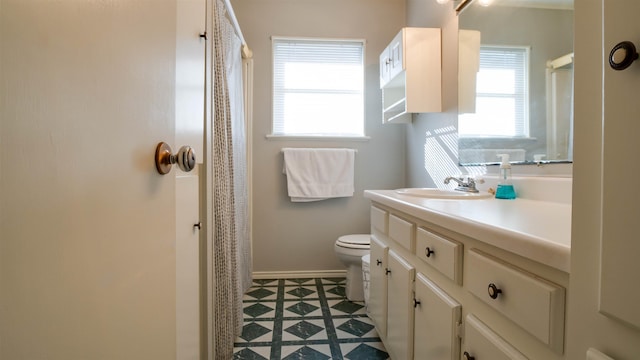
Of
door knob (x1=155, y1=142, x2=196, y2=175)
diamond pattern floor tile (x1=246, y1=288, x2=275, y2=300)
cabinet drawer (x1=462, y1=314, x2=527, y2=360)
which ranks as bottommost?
diamond pattern floor tile (x1=246, y1=288, x2=275, y2=300)

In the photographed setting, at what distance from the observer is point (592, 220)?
39cm

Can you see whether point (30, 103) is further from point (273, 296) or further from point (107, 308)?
point (273, 296)

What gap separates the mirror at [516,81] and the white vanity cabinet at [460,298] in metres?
0.62

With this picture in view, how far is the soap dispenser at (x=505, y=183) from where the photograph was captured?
4.23 ft

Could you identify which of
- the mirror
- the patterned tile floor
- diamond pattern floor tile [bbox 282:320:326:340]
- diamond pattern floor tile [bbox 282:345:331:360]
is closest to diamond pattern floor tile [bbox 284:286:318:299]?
the patterned tile floor

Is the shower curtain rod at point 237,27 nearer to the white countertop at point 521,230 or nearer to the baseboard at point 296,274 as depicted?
the white countertop at point 521,230

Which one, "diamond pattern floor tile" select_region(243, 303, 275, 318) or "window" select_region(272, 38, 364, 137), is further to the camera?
"window" select_region(272, 38, 364, 137)

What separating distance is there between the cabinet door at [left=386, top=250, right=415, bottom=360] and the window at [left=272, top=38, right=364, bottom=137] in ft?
5.12

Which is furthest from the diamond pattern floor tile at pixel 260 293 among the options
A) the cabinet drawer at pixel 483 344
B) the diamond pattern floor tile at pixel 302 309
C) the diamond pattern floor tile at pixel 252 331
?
the cabinet drawer at pixel 483 344

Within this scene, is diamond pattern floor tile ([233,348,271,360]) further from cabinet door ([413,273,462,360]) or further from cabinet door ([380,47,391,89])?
cabinet door ([380,47,391,89])

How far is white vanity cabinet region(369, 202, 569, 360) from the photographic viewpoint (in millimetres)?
547

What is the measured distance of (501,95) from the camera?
1467 millimetres

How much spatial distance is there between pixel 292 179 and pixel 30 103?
2.25m

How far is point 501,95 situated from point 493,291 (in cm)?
114
